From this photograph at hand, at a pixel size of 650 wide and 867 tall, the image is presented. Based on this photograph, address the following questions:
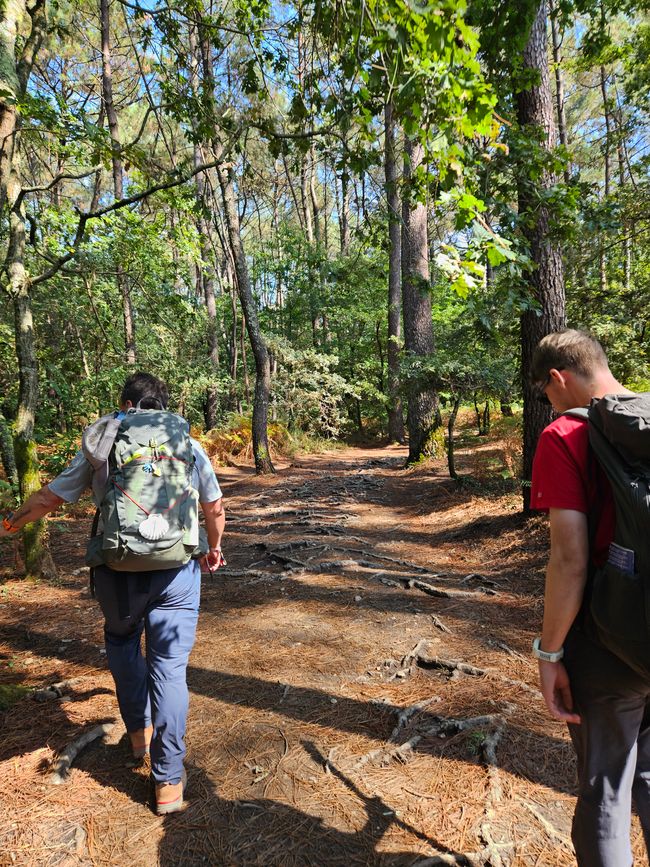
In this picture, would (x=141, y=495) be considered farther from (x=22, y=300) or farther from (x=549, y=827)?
(x=22, y=300)

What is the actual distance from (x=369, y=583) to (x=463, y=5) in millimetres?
4213

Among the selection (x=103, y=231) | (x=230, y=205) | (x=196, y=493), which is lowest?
(x=196, y=493)

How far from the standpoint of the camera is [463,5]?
192cm

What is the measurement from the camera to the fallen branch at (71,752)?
227 centimetres

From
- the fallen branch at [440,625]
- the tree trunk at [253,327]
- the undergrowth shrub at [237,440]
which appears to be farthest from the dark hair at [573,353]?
the undergrowth shrub at [237,440]

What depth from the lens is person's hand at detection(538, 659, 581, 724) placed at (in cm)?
141

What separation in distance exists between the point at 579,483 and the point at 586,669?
1.78 ft

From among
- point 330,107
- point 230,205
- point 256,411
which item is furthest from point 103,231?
point 330,107

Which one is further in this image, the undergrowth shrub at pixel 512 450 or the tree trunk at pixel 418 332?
the tree trunk at pixel 418 332

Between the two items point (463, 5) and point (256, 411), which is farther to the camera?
point (256, 411)

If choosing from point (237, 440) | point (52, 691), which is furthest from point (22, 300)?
point (237, 440)

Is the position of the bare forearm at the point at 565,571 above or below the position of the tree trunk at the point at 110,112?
below

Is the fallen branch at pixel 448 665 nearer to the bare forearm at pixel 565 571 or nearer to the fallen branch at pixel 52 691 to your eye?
the bare forearm at pixel 565 571

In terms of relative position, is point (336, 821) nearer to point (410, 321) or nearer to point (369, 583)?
point (369, 583)
